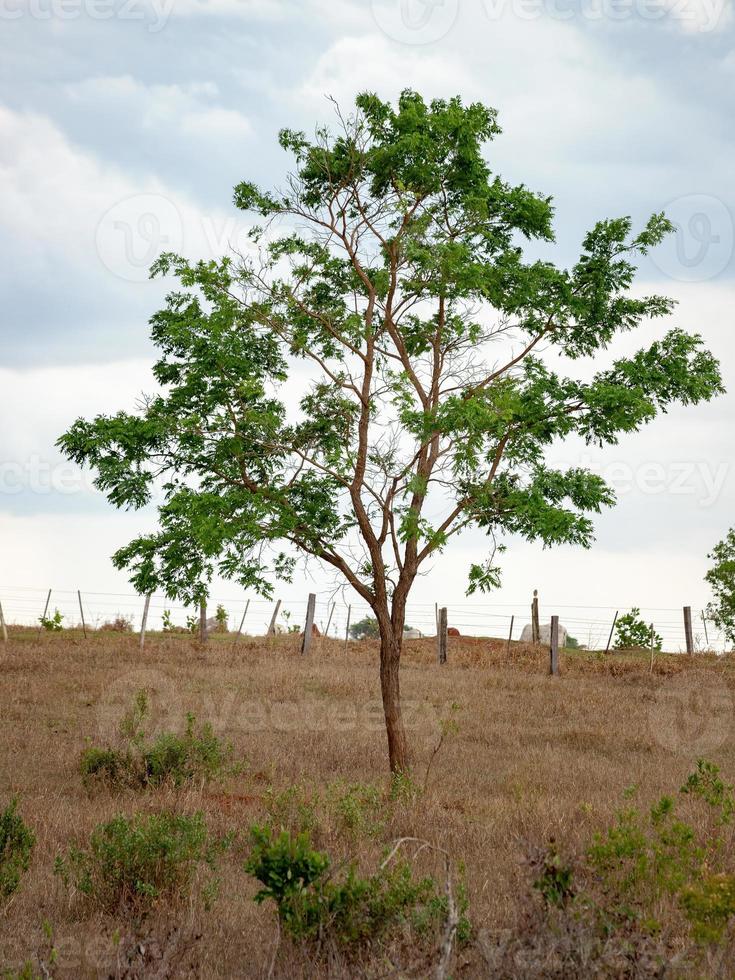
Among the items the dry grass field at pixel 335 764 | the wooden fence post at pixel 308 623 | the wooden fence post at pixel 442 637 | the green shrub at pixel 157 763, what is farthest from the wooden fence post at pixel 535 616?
the green shrub at pixel 157 763

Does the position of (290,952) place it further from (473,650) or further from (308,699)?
(473,650)

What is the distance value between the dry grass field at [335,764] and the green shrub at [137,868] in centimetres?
19

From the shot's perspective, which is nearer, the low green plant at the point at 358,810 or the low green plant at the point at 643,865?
the low green plant at the point at 643,865

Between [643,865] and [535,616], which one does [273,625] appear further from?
[643,865]

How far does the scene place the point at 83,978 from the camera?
5820mm

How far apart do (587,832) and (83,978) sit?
6258 millimetres

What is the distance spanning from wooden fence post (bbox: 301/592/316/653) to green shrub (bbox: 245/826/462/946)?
76.1ft

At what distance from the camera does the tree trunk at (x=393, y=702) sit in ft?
48.9

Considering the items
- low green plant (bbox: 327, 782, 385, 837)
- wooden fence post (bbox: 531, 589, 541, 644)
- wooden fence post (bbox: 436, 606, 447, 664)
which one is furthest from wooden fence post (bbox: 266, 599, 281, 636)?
low green plant (bbox: 327, 782, 385, 837)

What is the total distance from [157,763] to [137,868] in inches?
236

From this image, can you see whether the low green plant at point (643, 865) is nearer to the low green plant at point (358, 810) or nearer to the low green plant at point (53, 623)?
the low green plant at point (358, 810)

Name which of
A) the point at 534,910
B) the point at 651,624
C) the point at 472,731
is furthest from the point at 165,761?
the point at 651,624

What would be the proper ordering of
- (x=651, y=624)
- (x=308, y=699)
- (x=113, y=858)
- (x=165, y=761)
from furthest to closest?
(x=651, y=624) → (x=308, y=699) → (x=165, y=761) → (x=113, y=858)

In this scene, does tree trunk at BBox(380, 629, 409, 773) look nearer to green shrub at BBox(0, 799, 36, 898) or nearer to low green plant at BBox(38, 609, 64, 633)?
green shrub at BBox(0, 799, 36, 898)
